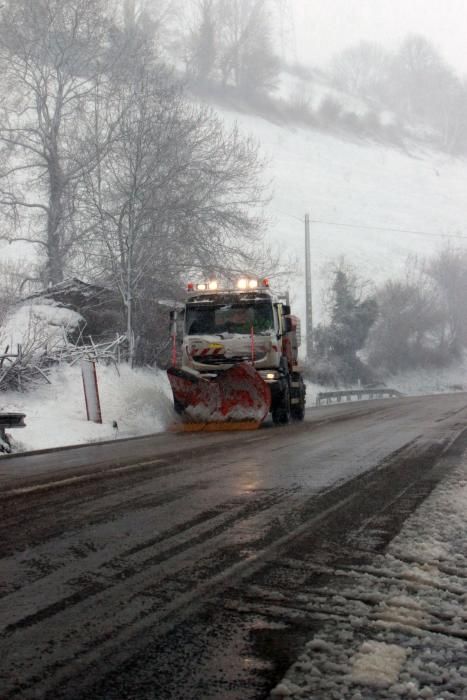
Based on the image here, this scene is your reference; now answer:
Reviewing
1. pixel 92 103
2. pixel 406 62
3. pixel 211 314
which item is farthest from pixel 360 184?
pixel 211 314

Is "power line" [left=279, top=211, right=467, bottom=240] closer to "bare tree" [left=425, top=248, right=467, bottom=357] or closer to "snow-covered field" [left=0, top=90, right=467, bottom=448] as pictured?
"snow-covered field" [left=0, top=90, right=467, bottom=448]

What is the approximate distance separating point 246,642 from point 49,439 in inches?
395

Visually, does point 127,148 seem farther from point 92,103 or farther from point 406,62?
point 406,62

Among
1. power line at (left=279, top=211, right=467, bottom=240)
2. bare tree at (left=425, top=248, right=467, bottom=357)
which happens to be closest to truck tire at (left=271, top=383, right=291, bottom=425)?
bare tree at (left=425, top=248, right=467, bottom=357)

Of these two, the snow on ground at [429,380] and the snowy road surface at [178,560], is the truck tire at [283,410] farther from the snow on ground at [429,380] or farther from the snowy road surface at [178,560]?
the snow on ground at [429,380]

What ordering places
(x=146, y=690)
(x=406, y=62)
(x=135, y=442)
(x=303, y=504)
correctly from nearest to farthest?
(x=146, y=690)
(x=303, y=504)
(x=135, y=442)
(x=406, y=62)

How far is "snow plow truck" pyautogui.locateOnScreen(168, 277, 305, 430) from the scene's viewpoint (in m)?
14.3

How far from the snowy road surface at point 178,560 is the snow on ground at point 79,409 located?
4015 mm

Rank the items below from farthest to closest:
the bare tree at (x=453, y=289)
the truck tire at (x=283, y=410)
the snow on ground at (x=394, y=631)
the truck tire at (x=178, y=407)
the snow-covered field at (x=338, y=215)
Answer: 1. the bare tree at (x=453, y=289)
2. the snow-covered field at (x=338, y=215)
3. the truck tire at (x=283, y=410)
4. the truck tire at (x=178, y=407)
5. the snow on ground at (x=394, y=631)

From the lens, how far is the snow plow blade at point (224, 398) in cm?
1408

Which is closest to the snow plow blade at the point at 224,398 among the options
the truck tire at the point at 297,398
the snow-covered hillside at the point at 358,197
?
the truck tire at the point at 297,398

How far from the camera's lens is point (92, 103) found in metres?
26.7

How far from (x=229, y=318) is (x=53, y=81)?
15.4 m

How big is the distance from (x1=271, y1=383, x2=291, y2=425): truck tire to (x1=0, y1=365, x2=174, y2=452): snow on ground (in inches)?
90.4
